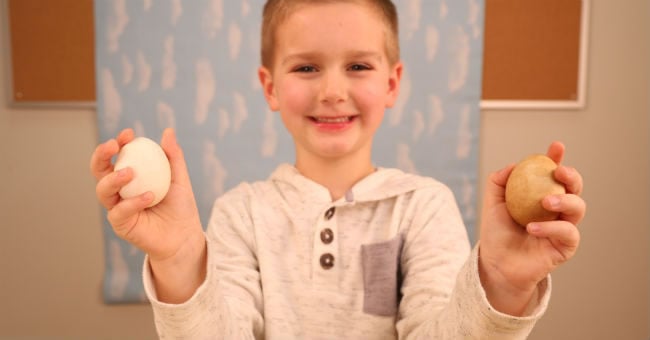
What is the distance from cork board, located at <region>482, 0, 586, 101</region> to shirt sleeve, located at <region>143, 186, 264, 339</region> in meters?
1.24

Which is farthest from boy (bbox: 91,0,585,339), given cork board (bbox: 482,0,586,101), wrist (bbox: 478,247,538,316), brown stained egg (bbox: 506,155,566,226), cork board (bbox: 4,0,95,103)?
cork board (bbox: 4,0,95,103)

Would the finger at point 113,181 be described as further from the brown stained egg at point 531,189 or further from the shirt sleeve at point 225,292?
the brown stained egg at point 531,189

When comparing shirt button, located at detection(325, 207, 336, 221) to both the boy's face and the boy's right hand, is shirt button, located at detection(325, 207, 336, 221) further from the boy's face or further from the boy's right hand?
the boy's right hand

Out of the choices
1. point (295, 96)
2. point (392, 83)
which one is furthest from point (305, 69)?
point (392, 83)

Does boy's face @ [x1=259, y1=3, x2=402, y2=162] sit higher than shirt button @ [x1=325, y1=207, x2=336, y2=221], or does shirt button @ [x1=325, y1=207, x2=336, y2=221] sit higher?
boy's face @ [x1=259, y1=3, x2=402, y2=162]

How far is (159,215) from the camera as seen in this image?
0.68 meters

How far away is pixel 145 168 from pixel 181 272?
0.15m

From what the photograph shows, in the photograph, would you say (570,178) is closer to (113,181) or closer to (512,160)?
(113,181)

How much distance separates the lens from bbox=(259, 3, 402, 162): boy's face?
3.06ft

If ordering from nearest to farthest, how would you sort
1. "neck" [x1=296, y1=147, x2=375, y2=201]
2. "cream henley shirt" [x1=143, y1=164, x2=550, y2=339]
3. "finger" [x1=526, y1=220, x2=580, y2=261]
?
1. "finger" [x1=526, y1=220, x2=580, y2=261]
2. "cream henley shirt" [x1=143, y1=164, x2=550, y2=339]
3. "neck" [x1=296, y1=147, x2=375, y2=201]

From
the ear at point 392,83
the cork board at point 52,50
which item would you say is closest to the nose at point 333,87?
the ear at point 392,83

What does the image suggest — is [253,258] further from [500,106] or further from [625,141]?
[625,141]

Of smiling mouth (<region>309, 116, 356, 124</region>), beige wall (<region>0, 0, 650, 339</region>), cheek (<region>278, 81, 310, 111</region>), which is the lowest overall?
beige wall (<region>0, 0, 650, 339</region>)

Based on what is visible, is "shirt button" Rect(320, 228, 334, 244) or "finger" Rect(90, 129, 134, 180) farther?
"shirt button" Rect(320, 228, 334, 244)
